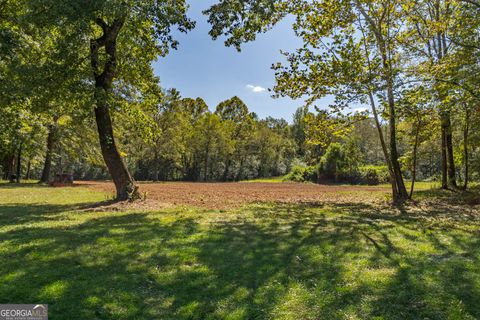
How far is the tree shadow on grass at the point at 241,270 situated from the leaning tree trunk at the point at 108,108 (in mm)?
5334

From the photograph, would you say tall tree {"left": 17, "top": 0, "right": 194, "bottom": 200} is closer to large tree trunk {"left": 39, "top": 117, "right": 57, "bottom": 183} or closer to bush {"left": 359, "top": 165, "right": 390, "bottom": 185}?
large tree trunk {"left": 39, "top": 117, "right": 57, "bottom": 183}

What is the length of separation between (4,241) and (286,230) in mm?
6984

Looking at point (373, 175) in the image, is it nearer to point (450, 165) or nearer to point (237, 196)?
point (450, 165)

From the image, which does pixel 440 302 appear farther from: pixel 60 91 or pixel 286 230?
pixel 60 91

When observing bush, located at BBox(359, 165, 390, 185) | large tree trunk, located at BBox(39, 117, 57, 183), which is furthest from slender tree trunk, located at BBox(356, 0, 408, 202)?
large tree trunk, located at BBox(39, 117, 57, 183)

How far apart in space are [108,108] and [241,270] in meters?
11.0

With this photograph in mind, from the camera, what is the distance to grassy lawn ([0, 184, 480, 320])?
15.3 feet

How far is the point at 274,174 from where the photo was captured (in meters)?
69.7

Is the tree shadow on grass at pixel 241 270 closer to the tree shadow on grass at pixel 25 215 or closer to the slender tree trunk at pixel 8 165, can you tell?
the tree shadow on grass at pixel 25 215

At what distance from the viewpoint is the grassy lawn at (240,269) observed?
465 centimetres

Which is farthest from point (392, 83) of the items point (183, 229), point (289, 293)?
point (289, 293)

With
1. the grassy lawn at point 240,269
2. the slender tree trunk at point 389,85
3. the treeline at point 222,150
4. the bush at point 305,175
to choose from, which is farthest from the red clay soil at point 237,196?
the treeline at point 222,150

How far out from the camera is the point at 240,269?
6.14 m

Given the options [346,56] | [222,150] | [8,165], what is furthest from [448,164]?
[8,165]
